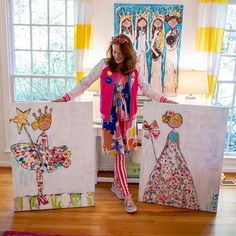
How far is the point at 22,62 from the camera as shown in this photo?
11.0 ft

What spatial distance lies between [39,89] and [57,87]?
216 millimetres

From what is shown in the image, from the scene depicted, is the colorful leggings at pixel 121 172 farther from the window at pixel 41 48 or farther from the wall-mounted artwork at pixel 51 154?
the window at pixel 41 48

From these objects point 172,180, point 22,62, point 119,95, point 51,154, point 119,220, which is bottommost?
point 119,220

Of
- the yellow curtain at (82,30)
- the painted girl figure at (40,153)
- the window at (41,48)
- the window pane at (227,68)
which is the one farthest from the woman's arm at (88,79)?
the window pane at (227,68)

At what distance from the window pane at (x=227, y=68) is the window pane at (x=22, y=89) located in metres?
2.25

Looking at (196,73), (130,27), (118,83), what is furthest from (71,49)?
(196,73)

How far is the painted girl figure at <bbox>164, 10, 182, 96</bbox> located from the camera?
3.11 metres

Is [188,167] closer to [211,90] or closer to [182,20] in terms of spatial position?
[211,90]

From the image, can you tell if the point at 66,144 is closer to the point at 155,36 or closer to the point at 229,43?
the point at 155,36

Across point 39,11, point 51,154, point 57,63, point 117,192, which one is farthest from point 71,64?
point 117,192

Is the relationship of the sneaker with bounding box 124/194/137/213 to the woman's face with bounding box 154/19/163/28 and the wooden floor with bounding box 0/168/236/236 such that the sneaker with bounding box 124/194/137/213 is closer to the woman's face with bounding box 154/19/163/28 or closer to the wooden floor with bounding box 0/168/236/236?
the wooden floor with bounding box 0/168/236/236

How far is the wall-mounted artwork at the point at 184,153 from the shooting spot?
2.48 metres

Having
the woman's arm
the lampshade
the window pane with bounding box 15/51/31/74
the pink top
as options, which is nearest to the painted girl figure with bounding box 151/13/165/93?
the lampshade

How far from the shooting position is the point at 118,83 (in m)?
2.51
